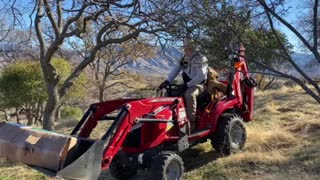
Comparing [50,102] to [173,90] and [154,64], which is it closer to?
[173,90]

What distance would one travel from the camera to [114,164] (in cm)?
752

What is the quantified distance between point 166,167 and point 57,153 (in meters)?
1.65

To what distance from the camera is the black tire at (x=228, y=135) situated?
8.22 m

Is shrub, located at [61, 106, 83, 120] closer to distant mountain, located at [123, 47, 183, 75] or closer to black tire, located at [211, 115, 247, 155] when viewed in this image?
distant mountain, located at [123, 47, 183, 75]

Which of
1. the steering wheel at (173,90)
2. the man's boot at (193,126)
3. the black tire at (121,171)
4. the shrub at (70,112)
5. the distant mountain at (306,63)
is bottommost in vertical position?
the black tire at (121,171)

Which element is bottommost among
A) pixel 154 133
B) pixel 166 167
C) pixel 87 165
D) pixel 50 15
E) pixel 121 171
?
pixel 121 171

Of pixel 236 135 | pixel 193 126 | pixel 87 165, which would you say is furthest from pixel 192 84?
pixel 87 165

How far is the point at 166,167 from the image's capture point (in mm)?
6773

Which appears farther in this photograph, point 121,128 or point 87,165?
point 121,128

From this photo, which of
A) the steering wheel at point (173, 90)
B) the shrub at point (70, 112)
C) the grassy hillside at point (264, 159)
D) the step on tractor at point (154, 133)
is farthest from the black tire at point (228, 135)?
the shrub at point (70, 112)

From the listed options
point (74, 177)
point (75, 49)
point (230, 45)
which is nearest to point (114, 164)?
point (74, 177)

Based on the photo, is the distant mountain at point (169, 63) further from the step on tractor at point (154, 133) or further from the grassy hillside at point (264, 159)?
the grassy hillside at point (264, 159)

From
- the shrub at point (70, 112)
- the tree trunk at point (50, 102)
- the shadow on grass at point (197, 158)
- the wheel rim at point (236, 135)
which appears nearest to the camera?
the shadow on grass at point (197, 158)

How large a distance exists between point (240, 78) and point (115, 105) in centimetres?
288
